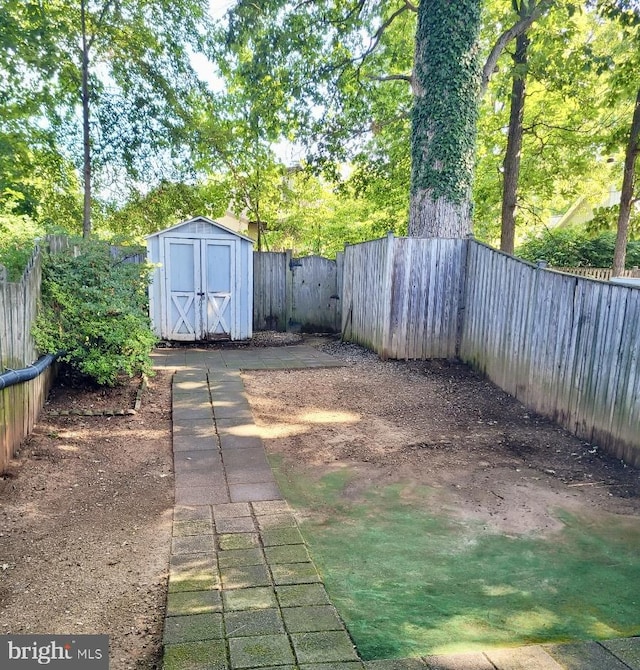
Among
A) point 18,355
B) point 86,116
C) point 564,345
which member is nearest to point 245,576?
point 18,355

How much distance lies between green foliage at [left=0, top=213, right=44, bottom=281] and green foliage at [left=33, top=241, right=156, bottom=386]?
0.29m

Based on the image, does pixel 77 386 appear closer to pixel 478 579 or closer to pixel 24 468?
pixel 24 468

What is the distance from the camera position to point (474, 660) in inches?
77.0

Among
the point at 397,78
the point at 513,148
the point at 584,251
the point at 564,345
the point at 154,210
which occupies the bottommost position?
the point at 564,345

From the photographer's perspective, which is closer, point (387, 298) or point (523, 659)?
point (523, 659)

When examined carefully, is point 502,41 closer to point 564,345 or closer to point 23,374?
point 564,345

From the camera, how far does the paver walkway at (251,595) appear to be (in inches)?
76.7

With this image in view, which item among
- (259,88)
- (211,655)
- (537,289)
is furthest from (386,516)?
(259,88)

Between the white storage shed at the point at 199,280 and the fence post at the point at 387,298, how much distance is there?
3.36 meters

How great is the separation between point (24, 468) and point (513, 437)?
454 cm

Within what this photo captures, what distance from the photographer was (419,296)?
→ 25.3ft

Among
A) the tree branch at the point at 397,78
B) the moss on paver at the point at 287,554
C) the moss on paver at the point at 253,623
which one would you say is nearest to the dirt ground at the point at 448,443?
the moss on paver at the point at 287,554

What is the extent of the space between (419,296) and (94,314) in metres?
4.73

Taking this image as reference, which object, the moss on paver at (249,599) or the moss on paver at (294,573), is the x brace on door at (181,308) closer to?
the moss on paver at (294,573)
